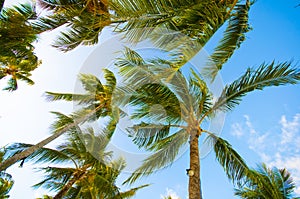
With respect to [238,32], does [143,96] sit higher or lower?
lower

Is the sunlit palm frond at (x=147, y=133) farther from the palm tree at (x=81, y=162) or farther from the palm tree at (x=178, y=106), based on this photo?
the palm tree at (x=81, y=162)

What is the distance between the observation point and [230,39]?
19.2ft

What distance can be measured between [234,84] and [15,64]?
11.0 metres

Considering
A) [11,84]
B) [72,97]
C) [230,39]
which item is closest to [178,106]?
[230,39]

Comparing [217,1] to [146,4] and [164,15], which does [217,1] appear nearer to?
[164,15]

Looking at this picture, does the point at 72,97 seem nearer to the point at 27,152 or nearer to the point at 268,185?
the point at 27,152

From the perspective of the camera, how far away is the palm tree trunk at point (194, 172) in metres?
5.60

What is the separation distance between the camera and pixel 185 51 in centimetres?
499

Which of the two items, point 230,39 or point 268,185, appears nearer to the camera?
point 230,39

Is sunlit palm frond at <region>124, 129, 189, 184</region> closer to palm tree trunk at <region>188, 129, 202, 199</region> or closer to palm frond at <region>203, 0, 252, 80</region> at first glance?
palm tree trunk at <region>188, 129, 202, 199</region>

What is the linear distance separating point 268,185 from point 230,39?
14.0 ft

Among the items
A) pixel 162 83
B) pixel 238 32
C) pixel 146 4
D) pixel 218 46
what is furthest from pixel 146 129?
pixel 146 4

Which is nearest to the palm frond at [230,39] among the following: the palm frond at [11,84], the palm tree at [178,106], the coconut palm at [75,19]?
the palm tree at [178,106]

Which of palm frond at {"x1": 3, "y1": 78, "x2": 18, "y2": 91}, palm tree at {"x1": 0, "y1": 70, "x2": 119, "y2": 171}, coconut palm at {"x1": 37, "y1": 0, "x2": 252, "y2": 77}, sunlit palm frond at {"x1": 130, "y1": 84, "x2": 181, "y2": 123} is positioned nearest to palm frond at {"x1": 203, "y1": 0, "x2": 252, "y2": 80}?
coconut palm at {"x1": 37, "y1": 0, "x2": 252, "y2": 77}
